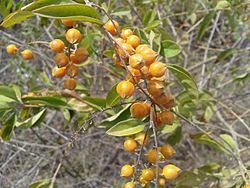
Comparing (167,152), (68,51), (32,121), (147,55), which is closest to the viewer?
(147,55)

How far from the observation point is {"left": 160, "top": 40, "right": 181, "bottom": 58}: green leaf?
5.09ft

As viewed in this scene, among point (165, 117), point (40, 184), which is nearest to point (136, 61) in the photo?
point (165, 117)

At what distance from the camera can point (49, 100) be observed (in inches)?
69.7

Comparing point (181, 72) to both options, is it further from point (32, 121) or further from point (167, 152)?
point (32, 121)

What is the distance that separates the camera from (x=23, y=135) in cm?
350

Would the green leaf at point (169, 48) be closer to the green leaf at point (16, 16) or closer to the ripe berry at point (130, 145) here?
the ripe berry at point (130, 145)

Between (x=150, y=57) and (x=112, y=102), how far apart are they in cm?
47

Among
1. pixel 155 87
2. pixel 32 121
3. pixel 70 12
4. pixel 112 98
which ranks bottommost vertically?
pixel 32 121

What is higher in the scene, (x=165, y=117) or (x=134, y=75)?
(x=134, y=75)

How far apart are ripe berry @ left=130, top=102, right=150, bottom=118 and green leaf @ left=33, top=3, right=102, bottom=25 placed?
0.29m

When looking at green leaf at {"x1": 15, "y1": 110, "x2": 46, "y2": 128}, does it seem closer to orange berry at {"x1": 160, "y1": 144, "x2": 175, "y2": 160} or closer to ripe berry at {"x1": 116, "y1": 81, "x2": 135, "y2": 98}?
orange berry at {"x1": 160, "y1": 144, "x2": 175, "y2": 160}

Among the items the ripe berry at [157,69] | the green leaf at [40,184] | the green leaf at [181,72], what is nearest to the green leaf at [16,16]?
the ripe berry at [157,69]

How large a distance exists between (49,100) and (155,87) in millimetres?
738

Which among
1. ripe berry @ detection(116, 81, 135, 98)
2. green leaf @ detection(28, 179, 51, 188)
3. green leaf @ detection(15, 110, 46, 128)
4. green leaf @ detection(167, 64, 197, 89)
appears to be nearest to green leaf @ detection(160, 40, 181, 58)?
green leaf @ detection(167, 64, 197, 89)
